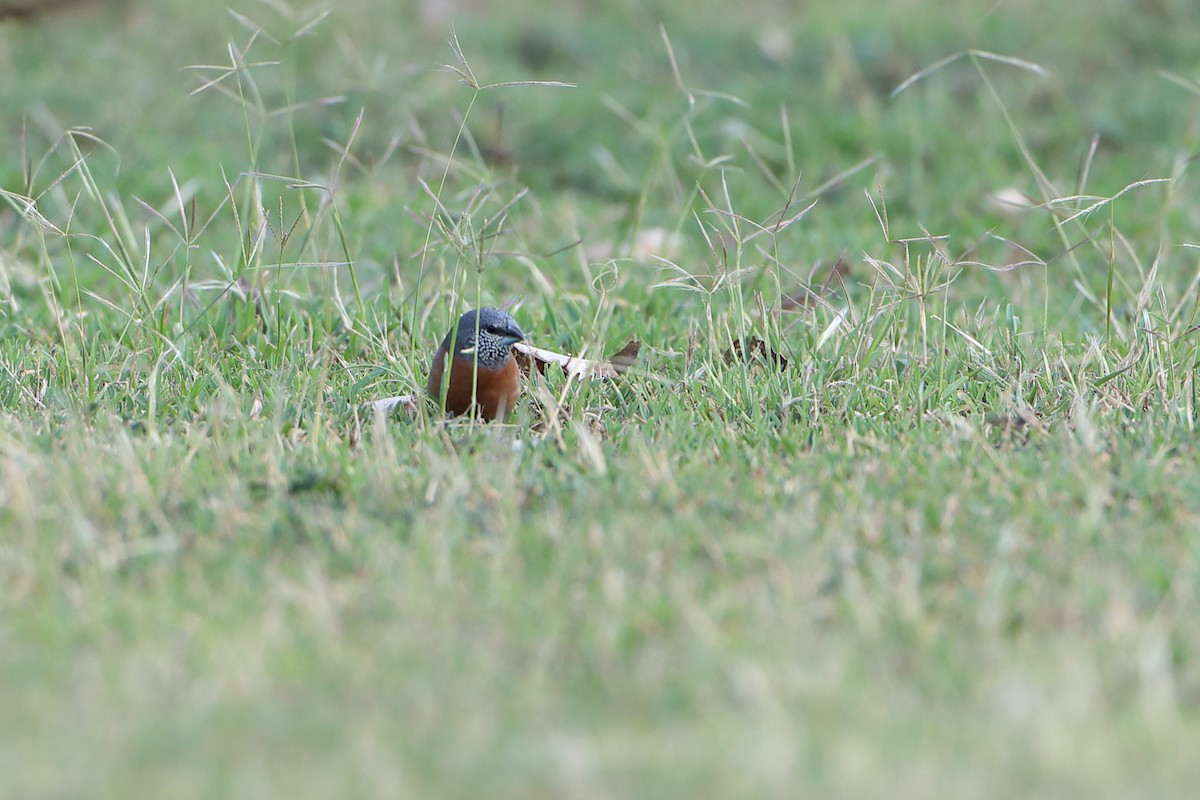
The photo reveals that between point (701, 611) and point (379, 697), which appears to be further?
point (701, 611)

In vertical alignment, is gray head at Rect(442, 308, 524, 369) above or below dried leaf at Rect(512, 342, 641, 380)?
above

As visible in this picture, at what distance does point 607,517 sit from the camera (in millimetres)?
2875

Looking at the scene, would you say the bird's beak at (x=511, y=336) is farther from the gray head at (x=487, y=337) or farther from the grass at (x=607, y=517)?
the grass at (x=607, y=517)

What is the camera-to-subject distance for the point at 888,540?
2.78 metres

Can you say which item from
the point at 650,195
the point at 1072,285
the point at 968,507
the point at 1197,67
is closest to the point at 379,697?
the point at 968,507

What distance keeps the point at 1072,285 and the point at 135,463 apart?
3.64m

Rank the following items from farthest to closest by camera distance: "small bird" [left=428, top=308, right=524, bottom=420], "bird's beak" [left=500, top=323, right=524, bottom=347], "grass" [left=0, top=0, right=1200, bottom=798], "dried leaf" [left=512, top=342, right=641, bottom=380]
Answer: "dried leaf" [left=512, top=342, right=641, bottom=380], "bird's beak" [left=500, top=323, right=524, bottom=347], "small bird" [left=428, top=308, right=524, bottom=420], "grass" [left=0, top=0, right=1200, bottom=798]

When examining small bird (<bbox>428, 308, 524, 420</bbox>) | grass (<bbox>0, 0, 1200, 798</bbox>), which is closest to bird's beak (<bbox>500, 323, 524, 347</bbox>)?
small bird (<bbox>428, 308, 524, 420</bbox>)

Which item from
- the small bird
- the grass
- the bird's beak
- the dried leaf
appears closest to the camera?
the grass

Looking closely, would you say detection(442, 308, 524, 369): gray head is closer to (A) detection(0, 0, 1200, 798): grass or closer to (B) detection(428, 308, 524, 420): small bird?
(B) detection(428, 308, 524, 420): small bird

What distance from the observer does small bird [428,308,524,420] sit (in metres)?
3.67

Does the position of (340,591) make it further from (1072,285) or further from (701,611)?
(1072,285)

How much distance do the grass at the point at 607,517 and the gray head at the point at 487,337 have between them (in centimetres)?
11

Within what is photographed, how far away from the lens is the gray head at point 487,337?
3.70 m
